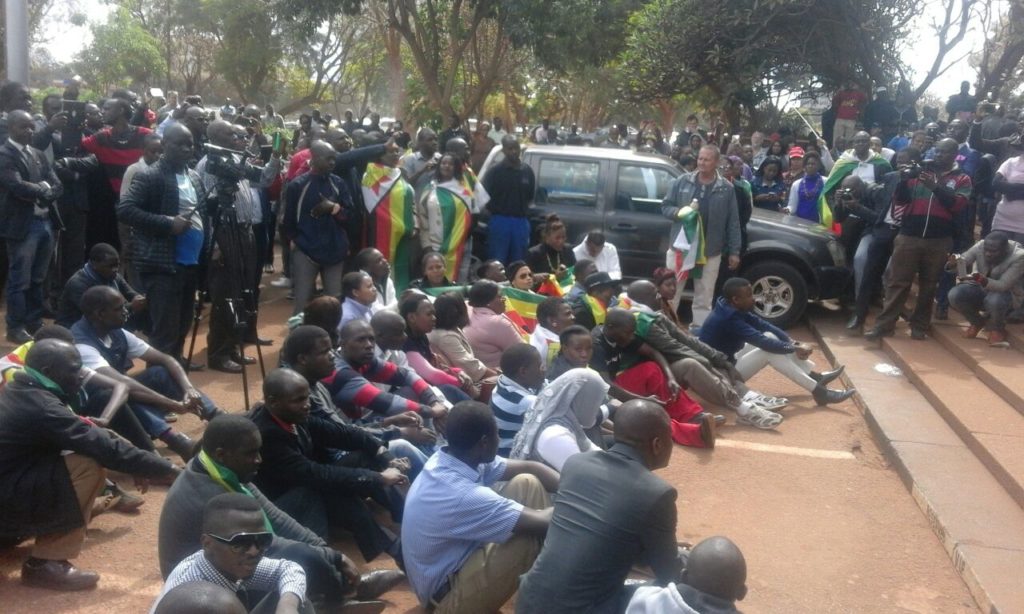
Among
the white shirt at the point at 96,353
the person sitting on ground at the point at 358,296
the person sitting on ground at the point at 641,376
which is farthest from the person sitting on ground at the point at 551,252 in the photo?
the white shirt at the point at 96,353

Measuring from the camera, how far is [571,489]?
3562 mm

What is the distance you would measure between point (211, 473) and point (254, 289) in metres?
4.26

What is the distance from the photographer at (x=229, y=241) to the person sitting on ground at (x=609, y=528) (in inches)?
157

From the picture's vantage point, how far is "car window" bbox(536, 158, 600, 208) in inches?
406

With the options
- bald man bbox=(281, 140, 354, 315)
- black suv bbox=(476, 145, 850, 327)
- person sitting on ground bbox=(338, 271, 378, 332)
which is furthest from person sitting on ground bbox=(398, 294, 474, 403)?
black suv bbox=(476, 145, 850, 327)

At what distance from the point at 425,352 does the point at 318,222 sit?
213 centimetres

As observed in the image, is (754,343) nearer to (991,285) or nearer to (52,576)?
(991,285)

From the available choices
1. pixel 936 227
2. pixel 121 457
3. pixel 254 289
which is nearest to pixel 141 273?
pixel 254 289

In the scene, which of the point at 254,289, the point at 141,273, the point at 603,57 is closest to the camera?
the point at 141,273

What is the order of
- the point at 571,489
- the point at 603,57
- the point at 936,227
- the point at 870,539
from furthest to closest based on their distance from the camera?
the point at 603,57
the point at 936,227
the point at 870,539
the point at 571,489

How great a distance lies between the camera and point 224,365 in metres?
7.75

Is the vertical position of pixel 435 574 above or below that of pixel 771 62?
below

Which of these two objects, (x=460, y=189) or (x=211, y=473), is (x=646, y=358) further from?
(x=211, y=473)

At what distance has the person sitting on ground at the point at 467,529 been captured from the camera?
4023 millimetres
